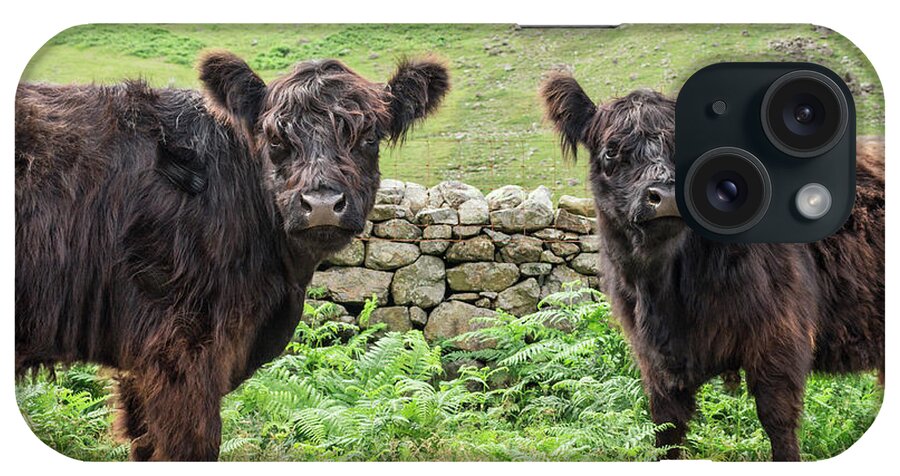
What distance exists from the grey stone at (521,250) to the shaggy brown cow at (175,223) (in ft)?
4.79

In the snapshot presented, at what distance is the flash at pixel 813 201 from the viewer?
504 cm

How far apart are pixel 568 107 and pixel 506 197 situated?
932mm

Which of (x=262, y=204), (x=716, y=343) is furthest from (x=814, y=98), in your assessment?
(x=262, y=204)

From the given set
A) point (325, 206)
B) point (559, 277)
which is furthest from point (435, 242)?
point (325, 206)

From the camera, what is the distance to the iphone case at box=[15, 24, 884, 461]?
5.04m

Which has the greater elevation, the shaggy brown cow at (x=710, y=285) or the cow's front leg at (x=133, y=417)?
the shaggy brown cow at (x=710, y=285)

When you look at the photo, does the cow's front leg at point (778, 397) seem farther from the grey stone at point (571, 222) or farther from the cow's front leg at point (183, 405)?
the cow's front leg at point (183, 405)

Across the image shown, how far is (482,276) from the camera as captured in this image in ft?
21.3

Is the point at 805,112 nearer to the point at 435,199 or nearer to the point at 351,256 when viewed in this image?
the point at 435,199

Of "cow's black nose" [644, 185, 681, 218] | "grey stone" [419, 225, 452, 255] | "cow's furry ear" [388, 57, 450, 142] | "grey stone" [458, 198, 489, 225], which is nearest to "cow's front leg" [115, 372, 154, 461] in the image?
"cow's furry ear" [388, 57, 450, 142]

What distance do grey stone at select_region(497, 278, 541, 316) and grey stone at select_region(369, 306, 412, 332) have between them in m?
0.60

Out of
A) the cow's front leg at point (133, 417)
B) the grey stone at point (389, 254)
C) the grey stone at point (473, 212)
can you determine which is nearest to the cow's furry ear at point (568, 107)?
the grey stone at point (473, 212)

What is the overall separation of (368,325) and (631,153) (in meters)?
2.01

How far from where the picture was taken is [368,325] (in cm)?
632
